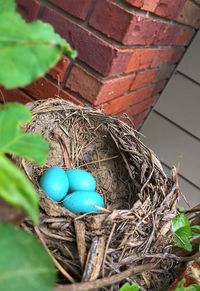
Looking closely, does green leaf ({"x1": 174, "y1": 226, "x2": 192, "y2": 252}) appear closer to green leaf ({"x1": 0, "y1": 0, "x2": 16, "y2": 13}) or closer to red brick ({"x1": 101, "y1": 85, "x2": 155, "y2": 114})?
red brick ({"x1": 101, "y1": 85, "x2": 155, "y2": 114})

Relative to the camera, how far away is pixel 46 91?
1.03m

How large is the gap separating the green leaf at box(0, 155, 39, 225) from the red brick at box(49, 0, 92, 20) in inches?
32.2

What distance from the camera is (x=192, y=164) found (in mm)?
1563

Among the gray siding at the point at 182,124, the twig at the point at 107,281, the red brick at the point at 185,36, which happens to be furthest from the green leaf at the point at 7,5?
the gray siding at the point at 182,124

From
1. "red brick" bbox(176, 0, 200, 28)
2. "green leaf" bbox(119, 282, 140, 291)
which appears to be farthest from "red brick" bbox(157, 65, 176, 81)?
"green leaf" bbox(119, 282, 140, 291)

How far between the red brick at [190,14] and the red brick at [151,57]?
0.10 m

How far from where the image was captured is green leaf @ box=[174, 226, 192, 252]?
0.71 meters

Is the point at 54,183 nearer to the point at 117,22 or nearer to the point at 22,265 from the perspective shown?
the point at 117,22

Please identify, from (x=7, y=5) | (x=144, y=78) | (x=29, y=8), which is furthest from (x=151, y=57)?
(x=7, y=5)

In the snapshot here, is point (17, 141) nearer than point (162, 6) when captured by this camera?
Yes

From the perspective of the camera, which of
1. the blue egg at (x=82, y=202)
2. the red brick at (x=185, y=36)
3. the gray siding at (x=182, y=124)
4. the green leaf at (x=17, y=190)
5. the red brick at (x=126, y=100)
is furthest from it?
the gray siding at (x=182, y=124)

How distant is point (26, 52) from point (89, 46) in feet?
2.53

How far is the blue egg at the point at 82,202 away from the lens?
76 cm

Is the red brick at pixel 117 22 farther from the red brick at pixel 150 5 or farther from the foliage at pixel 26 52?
the foliage at pixel 26 52
